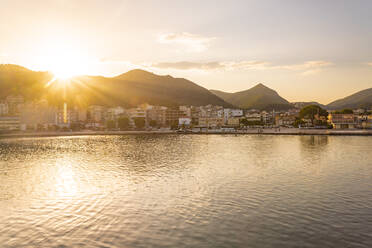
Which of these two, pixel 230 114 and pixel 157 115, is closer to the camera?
pixel 157 115

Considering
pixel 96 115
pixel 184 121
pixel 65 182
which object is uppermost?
pixel 96 115

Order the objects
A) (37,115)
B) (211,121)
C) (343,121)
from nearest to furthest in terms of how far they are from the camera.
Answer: (343,121)
(37,115)
(211,121)

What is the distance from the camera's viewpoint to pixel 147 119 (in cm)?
15200

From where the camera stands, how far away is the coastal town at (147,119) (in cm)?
12525

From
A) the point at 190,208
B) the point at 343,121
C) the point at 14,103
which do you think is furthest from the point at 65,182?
the point at 14,103

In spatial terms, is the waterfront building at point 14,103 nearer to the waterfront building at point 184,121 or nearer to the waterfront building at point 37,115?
the waterfront building at point 37,115

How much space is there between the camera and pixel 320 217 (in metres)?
13.9

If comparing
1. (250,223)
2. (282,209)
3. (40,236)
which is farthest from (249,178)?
(40,236)

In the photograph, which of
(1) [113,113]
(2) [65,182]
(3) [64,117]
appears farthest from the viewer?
(1) [113,113]

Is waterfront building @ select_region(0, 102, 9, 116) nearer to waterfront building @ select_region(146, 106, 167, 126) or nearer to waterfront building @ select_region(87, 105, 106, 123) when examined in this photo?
waterfront building @ select_region(87, 105, 106, 123)

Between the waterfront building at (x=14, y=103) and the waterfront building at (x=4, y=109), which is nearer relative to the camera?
the waterfront building at (x=4, y=109)

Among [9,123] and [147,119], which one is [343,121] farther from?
[9,123]

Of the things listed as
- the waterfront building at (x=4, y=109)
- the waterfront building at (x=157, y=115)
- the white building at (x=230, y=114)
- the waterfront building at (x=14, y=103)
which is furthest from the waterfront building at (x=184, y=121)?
the waterfront building at (x=4, y=109)

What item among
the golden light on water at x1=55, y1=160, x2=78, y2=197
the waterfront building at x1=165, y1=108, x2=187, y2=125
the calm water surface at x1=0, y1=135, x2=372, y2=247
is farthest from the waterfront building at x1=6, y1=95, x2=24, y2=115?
the calm water surface at x1=0, y1=135, x2=372, y2=247
